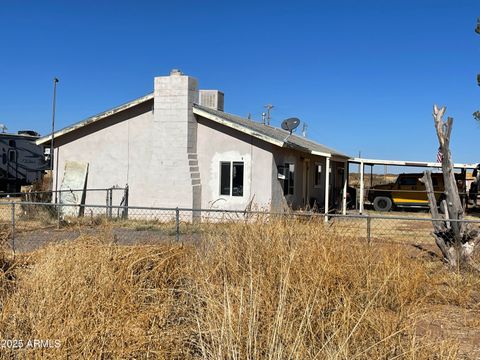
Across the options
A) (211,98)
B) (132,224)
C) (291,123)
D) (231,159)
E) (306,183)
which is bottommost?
(132,224)

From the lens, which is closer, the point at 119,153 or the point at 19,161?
the point at 119,153

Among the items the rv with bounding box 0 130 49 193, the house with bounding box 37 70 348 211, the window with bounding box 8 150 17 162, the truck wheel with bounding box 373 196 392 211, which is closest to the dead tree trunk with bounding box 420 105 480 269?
the house with bounding box 37 70 348 211

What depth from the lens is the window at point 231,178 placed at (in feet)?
56.5

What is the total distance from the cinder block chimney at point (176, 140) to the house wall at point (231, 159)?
0.96ft

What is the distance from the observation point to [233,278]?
5496mm

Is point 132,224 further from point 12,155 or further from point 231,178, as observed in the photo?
point 12,155

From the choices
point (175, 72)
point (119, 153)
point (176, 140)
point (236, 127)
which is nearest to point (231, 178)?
point (236, 127)

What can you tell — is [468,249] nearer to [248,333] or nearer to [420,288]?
[420,288]

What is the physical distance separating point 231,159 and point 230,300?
13142mm

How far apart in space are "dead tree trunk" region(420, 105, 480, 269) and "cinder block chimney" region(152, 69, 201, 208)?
29.5ft

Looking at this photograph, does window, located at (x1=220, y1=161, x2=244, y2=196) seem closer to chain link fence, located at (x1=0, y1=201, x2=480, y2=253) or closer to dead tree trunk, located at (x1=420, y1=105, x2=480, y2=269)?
chain link fence, located at (x1=0, y1=201, x2=480, y2=253)

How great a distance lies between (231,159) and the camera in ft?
56.7

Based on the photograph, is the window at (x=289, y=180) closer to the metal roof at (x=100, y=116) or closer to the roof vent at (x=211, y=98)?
the roof vent at (x=211, y=98)

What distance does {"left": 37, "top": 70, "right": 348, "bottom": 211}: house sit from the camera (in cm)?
1695
